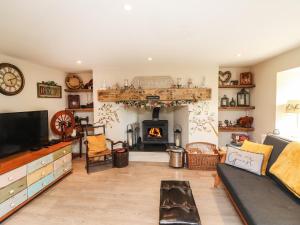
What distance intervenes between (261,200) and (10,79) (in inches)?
163

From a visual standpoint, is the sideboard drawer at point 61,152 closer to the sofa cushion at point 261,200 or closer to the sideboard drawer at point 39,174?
the sideboard drawer at point 39,174

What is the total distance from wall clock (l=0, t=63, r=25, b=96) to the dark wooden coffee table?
3.08 metres

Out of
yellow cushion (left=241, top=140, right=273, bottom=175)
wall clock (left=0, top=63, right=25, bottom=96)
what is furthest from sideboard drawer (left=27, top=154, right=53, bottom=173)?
yellow cushion (left=241, top=140, right=273, bottom=175)

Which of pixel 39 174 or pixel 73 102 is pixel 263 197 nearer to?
pixel 39 174

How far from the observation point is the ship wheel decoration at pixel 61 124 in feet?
13.4

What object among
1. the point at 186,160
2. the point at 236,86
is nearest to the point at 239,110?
the point at 236,86

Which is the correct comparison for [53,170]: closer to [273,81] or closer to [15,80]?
[15,80]

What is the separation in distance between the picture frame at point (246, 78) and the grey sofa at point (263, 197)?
78.2 inches

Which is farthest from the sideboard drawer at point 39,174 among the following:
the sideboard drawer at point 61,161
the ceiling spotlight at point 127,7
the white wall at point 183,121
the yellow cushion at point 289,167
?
the yellow cushion at point 289,167

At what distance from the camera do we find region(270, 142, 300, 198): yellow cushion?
1893 mm

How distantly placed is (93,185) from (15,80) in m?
2.38

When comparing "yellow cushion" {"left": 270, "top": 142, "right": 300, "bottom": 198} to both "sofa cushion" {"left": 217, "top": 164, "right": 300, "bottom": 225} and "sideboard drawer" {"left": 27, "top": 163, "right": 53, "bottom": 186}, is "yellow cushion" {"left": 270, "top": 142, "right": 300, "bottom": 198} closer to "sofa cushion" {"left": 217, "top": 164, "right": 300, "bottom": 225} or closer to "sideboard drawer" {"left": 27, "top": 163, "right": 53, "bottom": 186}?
"sofa cushion" {"left": 217, "top": 164, "right": 300, "bottom": 225}

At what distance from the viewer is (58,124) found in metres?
4.14

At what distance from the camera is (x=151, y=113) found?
16.7 feet
